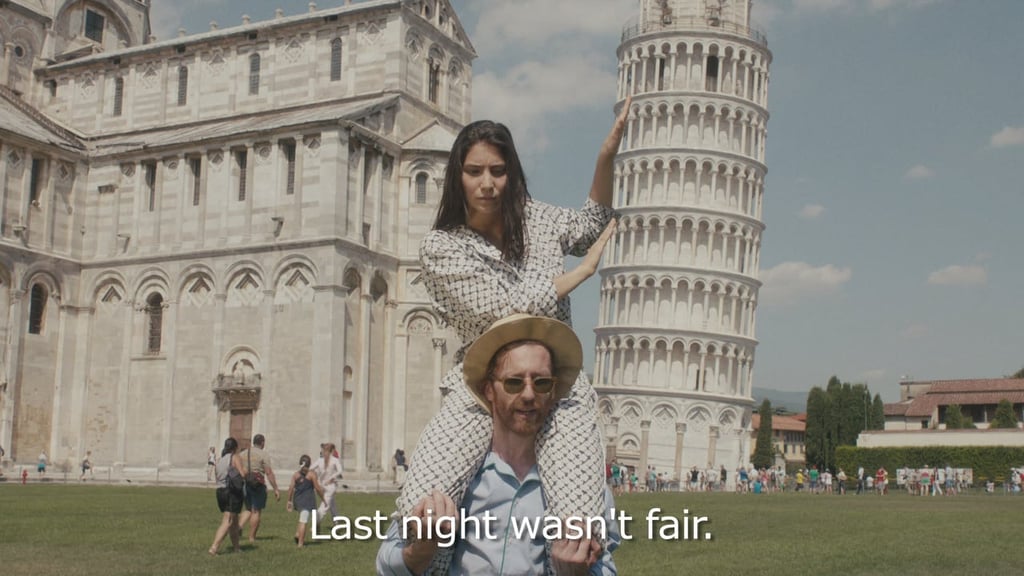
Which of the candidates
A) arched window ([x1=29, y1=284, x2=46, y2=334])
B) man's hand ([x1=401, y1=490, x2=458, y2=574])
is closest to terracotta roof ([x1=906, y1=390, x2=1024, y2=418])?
arched window ([x1=29, y1=284, x2=46, y2=334])

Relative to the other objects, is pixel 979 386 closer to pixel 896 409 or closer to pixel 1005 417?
pixel 896 409

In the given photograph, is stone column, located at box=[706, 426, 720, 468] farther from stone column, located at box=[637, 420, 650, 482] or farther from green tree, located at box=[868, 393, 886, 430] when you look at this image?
green tree, located at box=[868, 393, 886, 430]

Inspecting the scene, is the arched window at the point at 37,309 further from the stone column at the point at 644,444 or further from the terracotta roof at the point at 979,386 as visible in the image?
the terracotta roof at the point at 979,386

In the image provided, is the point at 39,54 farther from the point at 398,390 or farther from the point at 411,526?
the point at 411,526

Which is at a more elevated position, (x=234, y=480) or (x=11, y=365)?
(x=11, y=365)

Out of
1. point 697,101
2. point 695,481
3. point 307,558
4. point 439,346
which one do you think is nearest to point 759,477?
point 695,481

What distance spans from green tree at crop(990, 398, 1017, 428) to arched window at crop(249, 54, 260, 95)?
46014 millimetres

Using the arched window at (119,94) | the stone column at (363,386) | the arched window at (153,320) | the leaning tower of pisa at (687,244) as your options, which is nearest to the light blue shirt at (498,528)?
the stone column at (363,386)

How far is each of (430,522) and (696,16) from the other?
74.2 m

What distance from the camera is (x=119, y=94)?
49.1 m

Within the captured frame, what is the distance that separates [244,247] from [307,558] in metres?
28.3

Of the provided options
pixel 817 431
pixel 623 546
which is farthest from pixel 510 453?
pixel 817 431

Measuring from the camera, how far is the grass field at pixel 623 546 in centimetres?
1341

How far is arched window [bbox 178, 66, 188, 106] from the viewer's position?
156 feet
